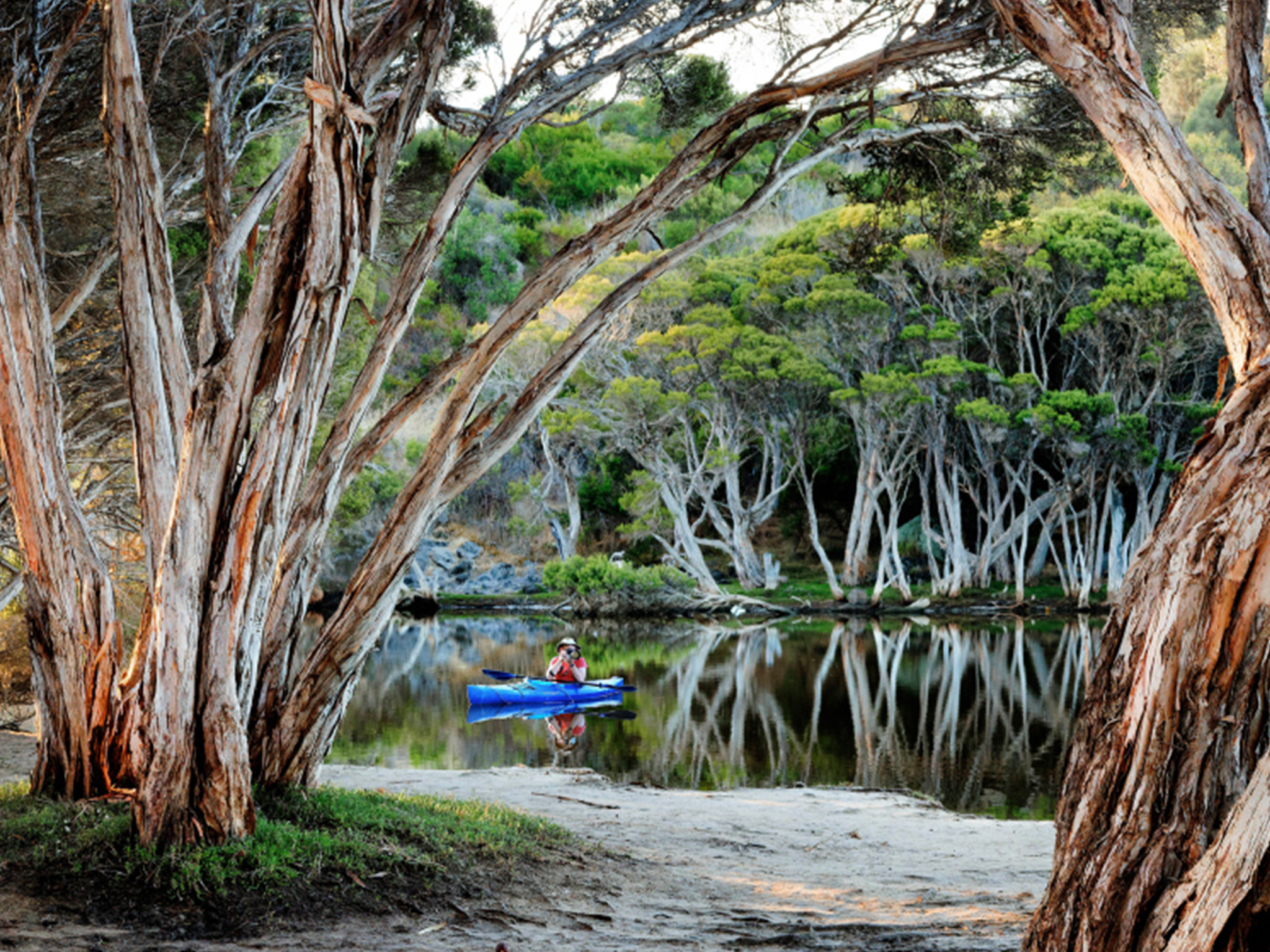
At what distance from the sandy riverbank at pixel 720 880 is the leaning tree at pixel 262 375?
1029mm

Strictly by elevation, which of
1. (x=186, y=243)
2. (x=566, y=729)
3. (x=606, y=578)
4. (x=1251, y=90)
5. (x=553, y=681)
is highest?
(x=186, y=243)

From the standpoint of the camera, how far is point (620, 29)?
664 cm

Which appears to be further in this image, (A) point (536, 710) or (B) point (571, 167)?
(B) point (571, 167)

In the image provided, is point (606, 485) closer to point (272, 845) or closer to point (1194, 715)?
point (272, 845)

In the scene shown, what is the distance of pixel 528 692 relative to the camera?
14.4 meters

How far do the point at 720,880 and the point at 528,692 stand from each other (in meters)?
9.01

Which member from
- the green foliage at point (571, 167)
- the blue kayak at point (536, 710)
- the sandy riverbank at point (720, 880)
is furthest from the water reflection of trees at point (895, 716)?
the green foliage at point (571, 167)

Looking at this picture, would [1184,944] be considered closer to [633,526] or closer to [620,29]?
[620,29]

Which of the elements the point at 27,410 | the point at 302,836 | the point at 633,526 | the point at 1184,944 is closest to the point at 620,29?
the point at 27,410

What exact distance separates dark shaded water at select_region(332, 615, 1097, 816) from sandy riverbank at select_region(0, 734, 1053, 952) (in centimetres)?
175

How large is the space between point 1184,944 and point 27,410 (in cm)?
492

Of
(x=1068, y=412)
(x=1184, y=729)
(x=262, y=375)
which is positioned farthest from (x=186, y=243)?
(x=1068, y=412)

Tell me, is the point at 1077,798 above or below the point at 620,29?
below

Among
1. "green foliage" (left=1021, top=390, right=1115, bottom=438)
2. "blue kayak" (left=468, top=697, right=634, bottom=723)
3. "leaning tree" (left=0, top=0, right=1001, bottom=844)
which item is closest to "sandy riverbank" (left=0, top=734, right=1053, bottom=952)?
"leaning tree" (left=0, top=0, right=1001, bottom=844)
